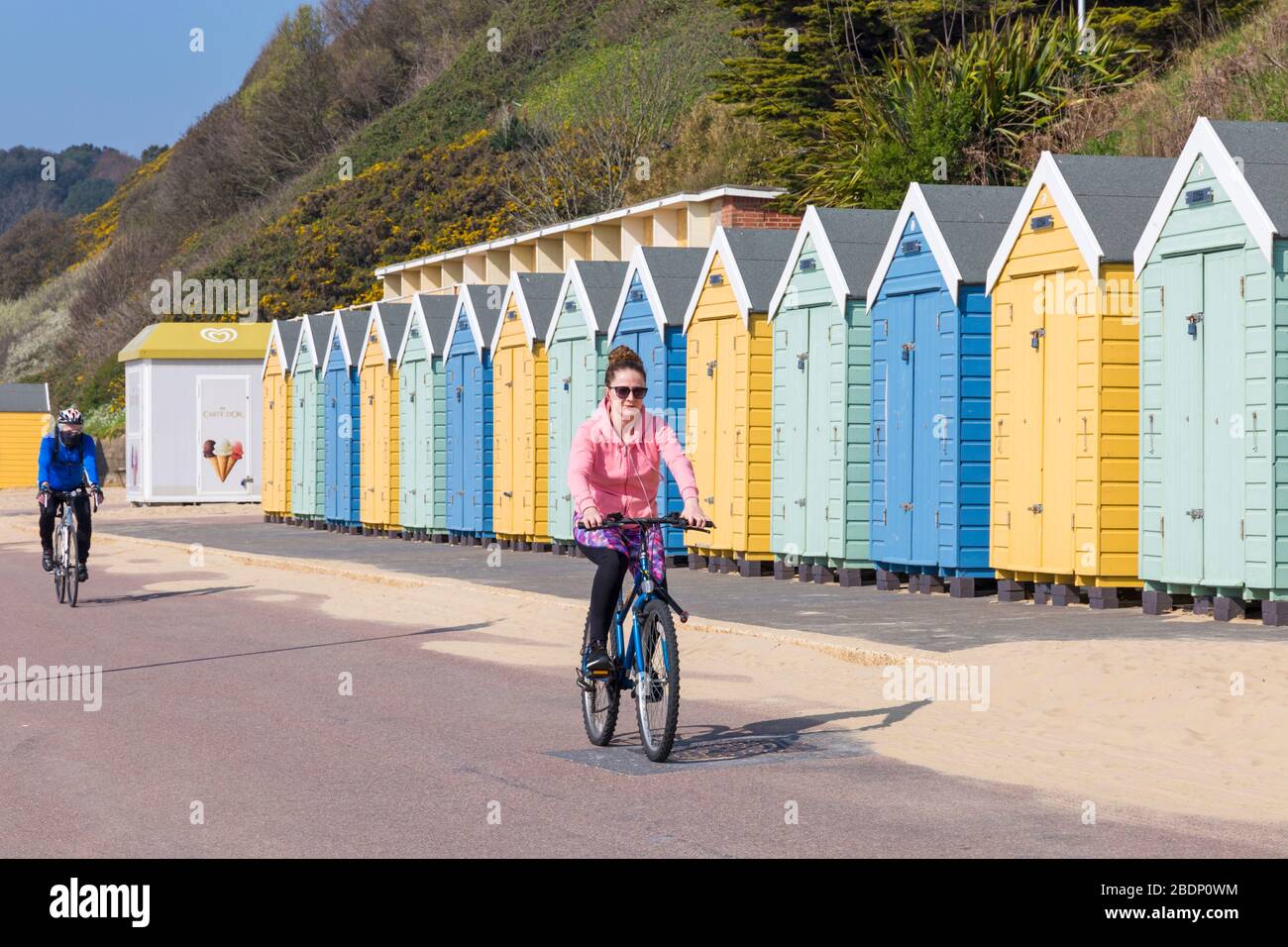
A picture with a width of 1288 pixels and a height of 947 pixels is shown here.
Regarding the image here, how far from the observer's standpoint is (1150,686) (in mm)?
10328

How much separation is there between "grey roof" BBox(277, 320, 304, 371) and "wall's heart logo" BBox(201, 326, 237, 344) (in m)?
7.34

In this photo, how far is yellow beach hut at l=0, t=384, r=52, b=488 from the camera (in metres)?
61.3

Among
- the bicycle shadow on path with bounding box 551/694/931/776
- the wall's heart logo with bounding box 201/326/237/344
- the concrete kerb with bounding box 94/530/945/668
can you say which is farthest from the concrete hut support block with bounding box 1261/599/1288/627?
the wall's heart logo with bounding box 201/326/237/344

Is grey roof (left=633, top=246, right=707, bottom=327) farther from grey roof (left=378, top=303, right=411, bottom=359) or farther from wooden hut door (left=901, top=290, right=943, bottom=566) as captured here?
grey roof (left=378, top=303, right=411, bottom=359)

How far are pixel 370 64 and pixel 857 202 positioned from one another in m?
65.1

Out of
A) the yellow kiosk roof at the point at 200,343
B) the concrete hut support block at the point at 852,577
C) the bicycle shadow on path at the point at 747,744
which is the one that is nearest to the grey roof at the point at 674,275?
the concrete hut support block at the point at 852,577

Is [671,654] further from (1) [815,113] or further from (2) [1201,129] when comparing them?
(1) [815,113]

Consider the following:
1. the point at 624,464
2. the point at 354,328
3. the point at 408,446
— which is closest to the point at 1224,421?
the point at 624,464

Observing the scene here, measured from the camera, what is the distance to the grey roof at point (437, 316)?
2770cm

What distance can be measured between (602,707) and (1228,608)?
6320mm

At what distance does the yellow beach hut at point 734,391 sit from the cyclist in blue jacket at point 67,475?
5.95m

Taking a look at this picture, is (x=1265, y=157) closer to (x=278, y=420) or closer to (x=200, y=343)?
(x=278, y=420)

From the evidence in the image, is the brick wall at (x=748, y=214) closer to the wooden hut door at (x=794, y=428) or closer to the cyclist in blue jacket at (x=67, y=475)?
the wooden hut door at (x=794, y=428)
